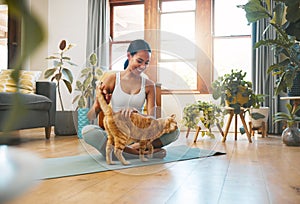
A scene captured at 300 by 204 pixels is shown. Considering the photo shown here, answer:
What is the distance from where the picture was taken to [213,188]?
1.24 meters

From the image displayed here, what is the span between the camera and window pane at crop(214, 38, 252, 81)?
413 cm

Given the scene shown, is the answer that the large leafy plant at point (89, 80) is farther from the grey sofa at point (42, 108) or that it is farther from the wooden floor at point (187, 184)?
the grey sofa at point (42, 108)

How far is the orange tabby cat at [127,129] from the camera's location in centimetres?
158

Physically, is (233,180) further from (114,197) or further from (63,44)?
(63,44)

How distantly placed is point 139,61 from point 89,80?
29 centimetres

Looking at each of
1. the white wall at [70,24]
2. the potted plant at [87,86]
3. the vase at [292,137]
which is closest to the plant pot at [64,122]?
the white wall at [70,24]

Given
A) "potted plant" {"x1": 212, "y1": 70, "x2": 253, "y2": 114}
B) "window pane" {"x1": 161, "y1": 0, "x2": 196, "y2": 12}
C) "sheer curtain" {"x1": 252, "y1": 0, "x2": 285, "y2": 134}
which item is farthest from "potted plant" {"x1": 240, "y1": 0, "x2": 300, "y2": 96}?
"window pane" {"x1": 161, "y1": 0, "x2": 196, "y2": 12}

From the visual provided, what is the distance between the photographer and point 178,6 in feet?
14.3

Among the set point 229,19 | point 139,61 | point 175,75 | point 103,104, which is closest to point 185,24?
point 229,19

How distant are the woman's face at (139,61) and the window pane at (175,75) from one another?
3.6 inches

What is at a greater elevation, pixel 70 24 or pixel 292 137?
pixel 70 24

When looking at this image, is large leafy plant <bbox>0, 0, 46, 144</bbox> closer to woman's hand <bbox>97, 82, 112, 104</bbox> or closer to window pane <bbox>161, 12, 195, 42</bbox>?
woman's hand <bbox>97, 82, 112, 104</bbox>

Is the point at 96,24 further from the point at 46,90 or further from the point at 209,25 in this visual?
the point at 46,90

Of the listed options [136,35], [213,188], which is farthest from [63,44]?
[213,188]
